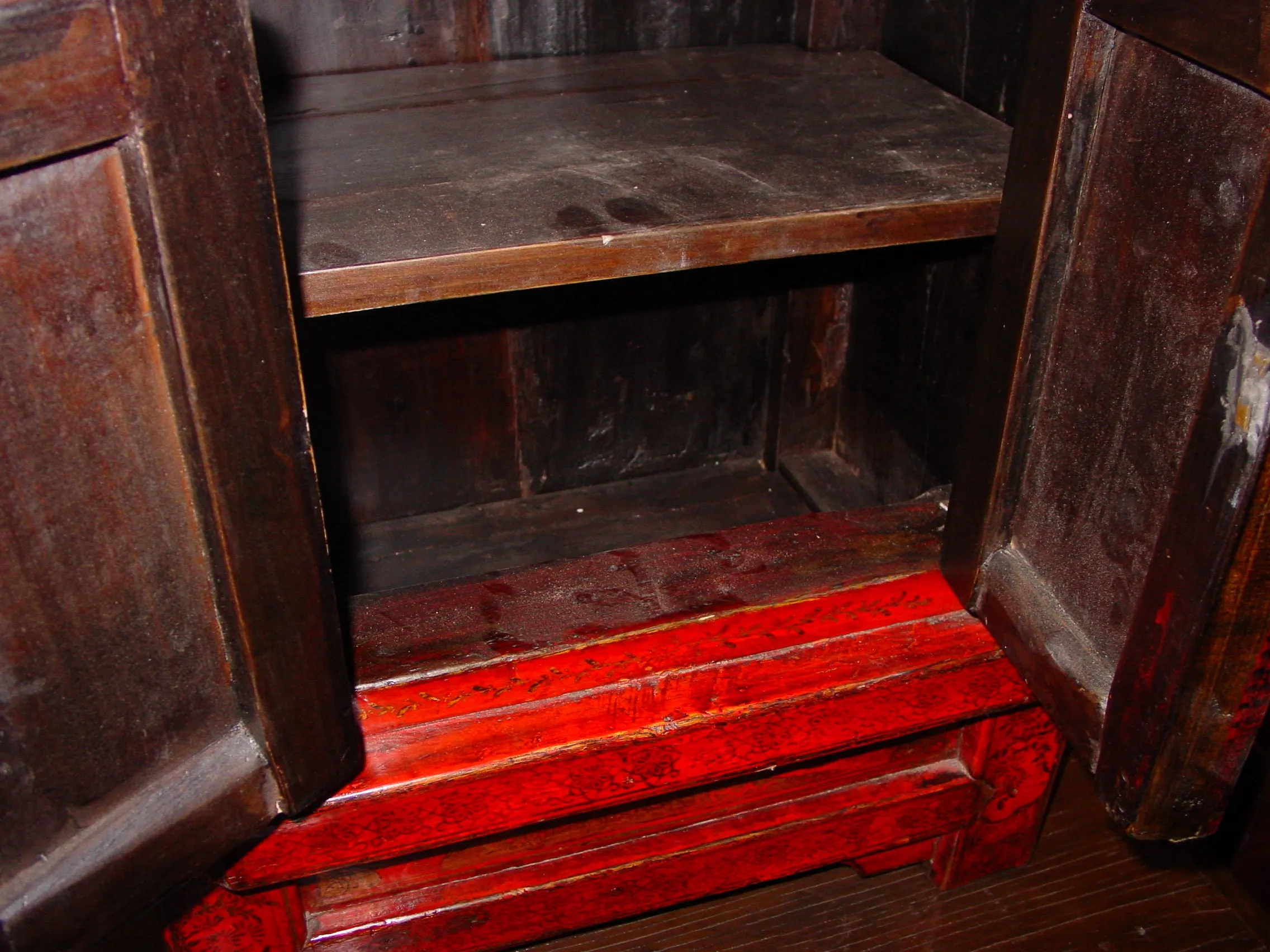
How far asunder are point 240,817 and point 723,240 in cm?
64

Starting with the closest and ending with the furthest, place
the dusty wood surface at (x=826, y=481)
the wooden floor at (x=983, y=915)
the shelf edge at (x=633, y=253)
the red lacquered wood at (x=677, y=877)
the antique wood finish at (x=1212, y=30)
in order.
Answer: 1. the antique wood finish at (x=1212, y=30)
2. the shelf edge at (x=633, y=253)
3. the red lacquered wood at (x=677, y=877)
4. the wooden floor at (x=983, y=915)
5. the dusty wood surface at (x=826, y=481)

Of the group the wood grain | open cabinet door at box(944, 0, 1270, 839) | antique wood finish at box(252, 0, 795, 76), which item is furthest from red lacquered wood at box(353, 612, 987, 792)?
antique wood finish at box(252, 0, 795, 76)

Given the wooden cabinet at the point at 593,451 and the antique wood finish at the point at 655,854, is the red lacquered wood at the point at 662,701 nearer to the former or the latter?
the wooden cabinet at the point at 593,451

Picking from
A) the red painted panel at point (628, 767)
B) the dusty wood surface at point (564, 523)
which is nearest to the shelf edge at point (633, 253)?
the red painted panel at point (628, 767)

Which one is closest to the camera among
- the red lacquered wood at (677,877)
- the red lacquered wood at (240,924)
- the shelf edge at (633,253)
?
the shelf edge at (633,253)

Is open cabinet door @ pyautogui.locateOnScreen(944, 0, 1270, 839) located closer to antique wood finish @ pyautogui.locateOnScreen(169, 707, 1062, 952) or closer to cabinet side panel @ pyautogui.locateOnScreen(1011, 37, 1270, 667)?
cabinet side panel @ pyautogui.locateOnScreen(1011, 37, 1270, 667)

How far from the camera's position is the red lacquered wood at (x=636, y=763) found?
1.08 m

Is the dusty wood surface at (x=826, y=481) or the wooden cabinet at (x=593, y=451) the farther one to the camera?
the dusty wood surface at (x=826, y=481)

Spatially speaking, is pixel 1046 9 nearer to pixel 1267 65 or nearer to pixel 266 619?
pixel 1267 65

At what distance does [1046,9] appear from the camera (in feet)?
2.90

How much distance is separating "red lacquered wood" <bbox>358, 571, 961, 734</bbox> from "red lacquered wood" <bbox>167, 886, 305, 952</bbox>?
0.23m

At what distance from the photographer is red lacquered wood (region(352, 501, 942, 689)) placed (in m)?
1.16

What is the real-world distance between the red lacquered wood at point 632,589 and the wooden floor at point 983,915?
464 millimetres

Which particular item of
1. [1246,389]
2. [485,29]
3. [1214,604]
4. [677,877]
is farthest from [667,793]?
[485,29]
